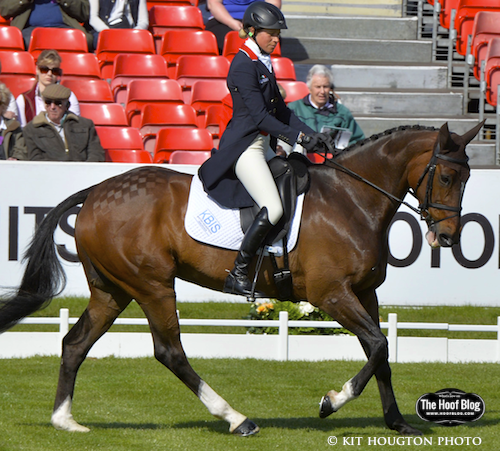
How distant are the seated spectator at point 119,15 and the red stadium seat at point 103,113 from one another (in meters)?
2.32

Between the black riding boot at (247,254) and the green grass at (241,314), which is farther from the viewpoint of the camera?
the green grass at (241,314)

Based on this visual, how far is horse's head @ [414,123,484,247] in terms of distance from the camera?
5.56 m

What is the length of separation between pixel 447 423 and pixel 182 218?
7.33ft

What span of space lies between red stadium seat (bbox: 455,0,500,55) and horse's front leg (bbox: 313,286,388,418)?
31.4ft

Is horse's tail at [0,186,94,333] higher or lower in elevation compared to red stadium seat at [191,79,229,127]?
lower

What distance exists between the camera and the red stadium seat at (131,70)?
12.4 m

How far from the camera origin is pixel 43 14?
12.9 m

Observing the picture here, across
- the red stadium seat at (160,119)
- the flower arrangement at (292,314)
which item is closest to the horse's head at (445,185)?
the flower arrangement at (292,314)

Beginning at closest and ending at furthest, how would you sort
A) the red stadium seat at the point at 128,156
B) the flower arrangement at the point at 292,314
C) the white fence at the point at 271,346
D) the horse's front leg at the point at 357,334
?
the horse's front leg at the point at 357,334, the white fence at the point at 271,346, the flower arrangement at the point at 292,314, the red stadium seat at the point at 128,156

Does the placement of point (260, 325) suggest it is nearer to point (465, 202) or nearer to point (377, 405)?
point (377, 405)

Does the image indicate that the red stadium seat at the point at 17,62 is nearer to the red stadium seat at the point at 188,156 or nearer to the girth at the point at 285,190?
the red stadium seat at the point at 188,156

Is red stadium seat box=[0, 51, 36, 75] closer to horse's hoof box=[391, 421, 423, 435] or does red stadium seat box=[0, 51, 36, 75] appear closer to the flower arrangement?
the flower arrangement

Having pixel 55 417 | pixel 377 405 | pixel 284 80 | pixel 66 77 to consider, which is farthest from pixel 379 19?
pixel 55 417

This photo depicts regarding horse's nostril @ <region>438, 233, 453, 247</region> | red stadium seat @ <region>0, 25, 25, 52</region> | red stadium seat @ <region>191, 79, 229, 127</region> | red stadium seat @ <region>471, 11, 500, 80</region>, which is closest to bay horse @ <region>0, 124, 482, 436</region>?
horse's nostril @ <region>438, 233, 453, 247</region>
